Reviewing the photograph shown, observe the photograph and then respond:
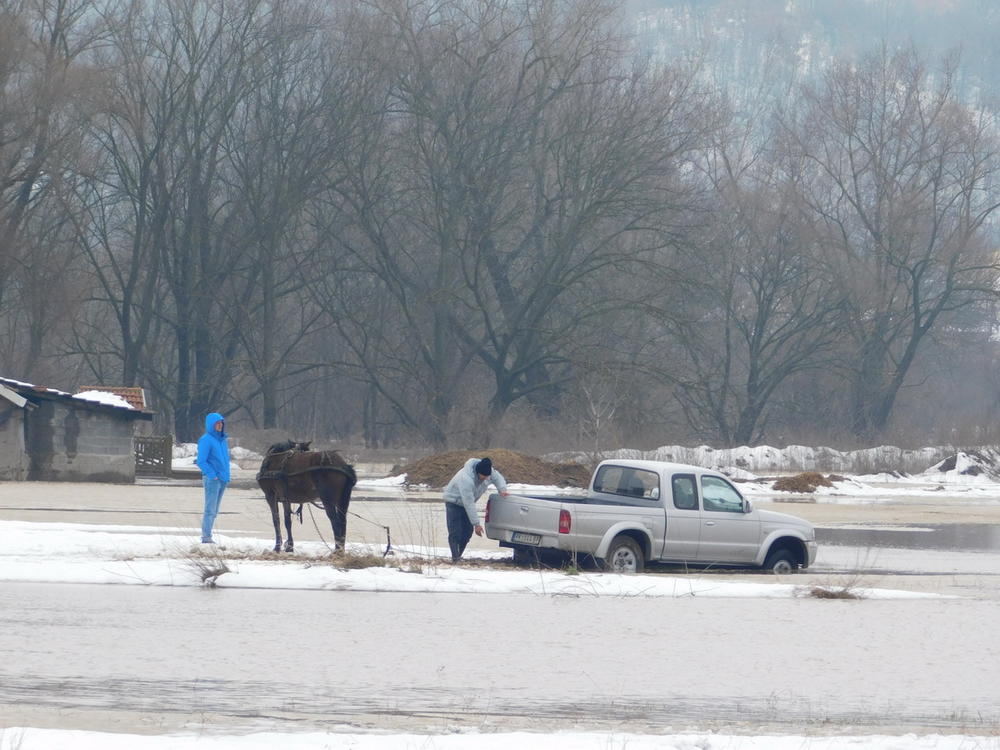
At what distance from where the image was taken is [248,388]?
267 feet

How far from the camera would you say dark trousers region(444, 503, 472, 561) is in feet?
67.6

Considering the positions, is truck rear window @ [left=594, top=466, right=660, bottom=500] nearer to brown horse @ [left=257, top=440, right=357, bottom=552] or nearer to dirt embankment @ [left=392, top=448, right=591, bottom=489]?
brown horse @ [left=257, top=440, right=357, bottom=552]

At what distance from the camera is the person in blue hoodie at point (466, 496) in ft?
65.7

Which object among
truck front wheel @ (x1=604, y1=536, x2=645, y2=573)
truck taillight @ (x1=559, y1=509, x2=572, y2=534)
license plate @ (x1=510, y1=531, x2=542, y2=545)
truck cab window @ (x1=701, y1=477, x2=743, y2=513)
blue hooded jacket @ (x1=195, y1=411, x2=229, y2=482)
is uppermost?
blue hooded jacket @ (x1=195, y1=411, x2=229, y2=482)

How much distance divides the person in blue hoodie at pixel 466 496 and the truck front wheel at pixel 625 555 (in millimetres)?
1661

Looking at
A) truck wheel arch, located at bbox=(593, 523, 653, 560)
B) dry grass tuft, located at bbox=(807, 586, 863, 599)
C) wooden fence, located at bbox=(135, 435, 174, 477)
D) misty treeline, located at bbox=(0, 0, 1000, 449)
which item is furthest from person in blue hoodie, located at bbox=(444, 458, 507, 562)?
misty treeline, located at bbox=(0, 0, 1000, 449)

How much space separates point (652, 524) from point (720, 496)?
4.53ft

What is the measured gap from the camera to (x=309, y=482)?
20.8 m

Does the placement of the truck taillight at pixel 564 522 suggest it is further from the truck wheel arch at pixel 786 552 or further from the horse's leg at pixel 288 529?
the horse's leg at pixel 288 529

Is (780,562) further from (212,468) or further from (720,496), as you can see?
(212,468)

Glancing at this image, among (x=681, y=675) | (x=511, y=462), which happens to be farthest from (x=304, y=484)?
(x=511, y=462)

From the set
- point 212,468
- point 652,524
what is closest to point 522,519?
point 652,524

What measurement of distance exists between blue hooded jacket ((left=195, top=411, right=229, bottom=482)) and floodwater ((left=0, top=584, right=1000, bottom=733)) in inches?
157

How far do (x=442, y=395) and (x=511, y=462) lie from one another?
72.5ft
